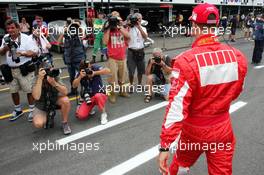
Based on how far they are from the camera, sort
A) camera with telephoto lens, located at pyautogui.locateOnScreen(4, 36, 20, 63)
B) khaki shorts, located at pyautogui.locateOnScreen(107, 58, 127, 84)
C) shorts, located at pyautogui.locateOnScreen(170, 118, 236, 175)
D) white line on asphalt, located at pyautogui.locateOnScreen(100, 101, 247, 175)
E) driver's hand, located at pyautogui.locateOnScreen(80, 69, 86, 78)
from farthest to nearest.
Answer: khaki shorts, located at pyautogui.locateOnScreen(107, 58, 127, 84), driver's hand, located at pyautogui.locateOnScreen(80, 69, 86, 78), camera with telephoto lens, located at pyautogui.locateOnScreen(4, 36, 20, 63), white line on asphalt, located at pyautogui.locateOnScreen(100, 101, 247, 175), shorts, located at pyautogui.locateOnScreen(170, 118, 236, 175)

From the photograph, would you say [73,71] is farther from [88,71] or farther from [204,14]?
[204,14]

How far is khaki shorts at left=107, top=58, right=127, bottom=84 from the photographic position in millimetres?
6250

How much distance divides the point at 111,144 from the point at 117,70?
2459 millimetres

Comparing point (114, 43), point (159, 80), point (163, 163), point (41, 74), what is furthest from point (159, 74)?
point (163, 163)

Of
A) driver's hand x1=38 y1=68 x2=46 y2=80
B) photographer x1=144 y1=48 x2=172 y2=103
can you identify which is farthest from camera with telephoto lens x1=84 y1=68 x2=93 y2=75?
photographer x1=144 y1=48 x2=172 y2=103

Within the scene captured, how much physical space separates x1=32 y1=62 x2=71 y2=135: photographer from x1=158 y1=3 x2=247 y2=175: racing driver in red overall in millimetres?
2805

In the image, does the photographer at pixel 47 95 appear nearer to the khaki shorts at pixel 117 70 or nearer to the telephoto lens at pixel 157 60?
the khaki shorts at pixel 117 70

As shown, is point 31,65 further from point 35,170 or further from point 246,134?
point 246,134

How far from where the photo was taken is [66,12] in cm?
1781

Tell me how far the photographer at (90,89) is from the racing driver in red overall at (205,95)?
3.02 m

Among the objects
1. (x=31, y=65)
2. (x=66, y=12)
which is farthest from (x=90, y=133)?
(x=66, y=12)

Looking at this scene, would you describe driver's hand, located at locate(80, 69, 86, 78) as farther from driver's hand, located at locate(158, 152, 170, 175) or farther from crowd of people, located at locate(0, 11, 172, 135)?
driver's hand, located at locate(158, 152, 170, 175)

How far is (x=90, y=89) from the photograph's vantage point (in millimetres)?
5262

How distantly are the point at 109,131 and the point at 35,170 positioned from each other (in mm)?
1396
